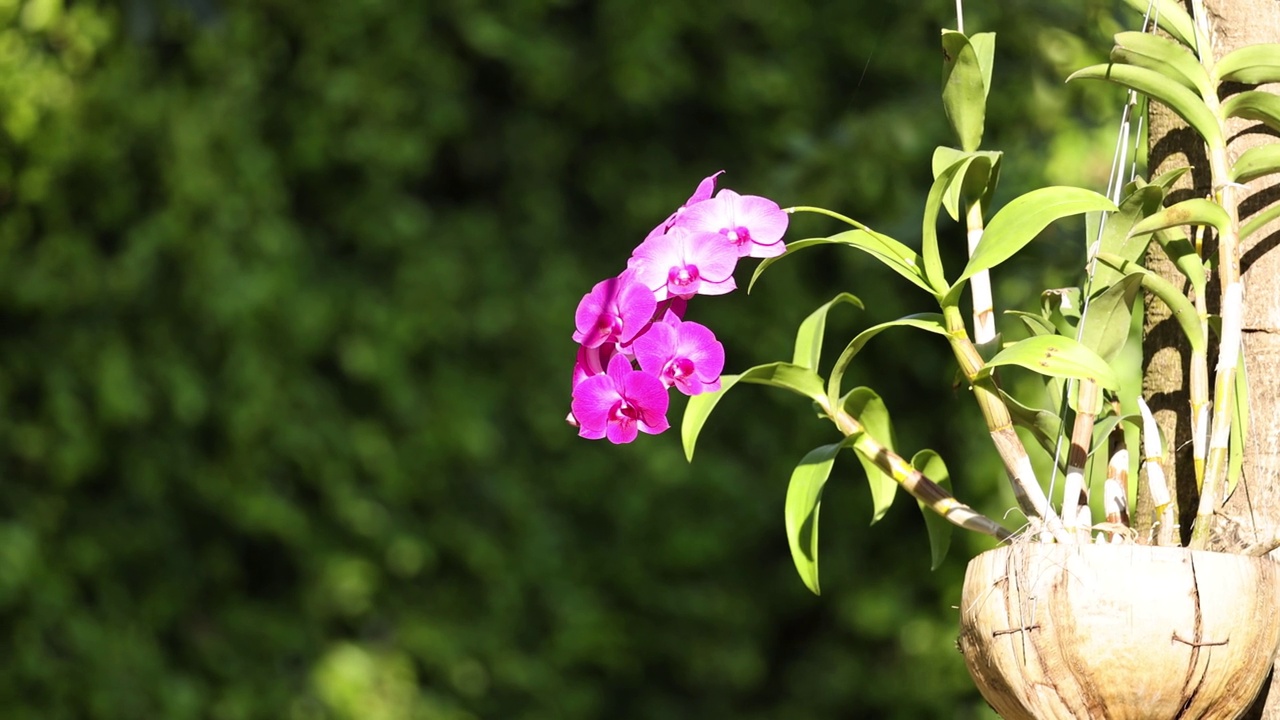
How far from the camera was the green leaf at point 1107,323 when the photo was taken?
71 cm

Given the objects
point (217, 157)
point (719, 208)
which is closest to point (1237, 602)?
point (719, 208)

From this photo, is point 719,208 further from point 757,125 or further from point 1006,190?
point 757,125

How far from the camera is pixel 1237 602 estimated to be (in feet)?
2.04

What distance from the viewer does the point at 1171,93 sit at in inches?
27.7

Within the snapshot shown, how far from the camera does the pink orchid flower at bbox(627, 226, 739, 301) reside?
714 mm

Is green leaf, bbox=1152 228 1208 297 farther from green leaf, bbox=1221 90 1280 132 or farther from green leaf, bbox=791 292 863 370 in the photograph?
green leaf, bbox=791 292 863 370

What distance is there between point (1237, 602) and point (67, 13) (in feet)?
7.13

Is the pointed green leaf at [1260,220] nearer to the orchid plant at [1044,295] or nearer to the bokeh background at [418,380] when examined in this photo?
the orchid plant at [1044,295]

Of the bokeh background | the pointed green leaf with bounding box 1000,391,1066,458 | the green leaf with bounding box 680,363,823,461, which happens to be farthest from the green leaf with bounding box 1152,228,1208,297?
the bokeh background

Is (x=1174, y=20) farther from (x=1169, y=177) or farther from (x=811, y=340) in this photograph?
(x=811, y=340)

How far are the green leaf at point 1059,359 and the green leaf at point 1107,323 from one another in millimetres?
56

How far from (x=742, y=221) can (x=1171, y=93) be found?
237mm

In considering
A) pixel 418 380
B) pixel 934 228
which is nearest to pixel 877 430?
pixel 934 228

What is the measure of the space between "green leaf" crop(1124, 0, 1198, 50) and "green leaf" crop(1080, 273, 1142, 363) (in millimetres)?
164
